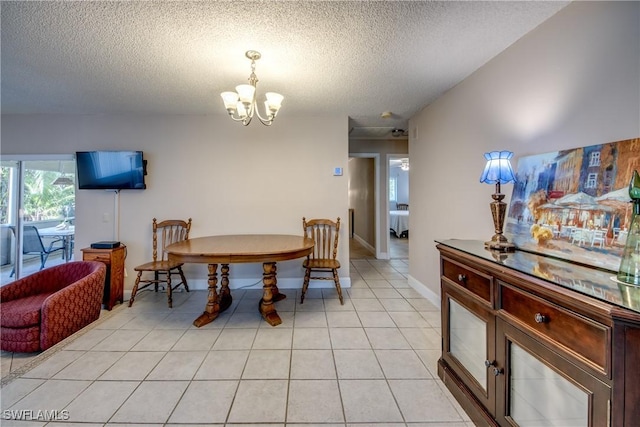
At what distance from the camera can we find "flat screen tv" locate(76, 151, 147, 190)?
3.26 metres

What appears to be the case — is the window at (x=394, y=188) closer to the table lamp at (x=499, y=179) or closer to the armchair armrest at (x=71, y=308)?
the table lamp at (x=499, y=179)

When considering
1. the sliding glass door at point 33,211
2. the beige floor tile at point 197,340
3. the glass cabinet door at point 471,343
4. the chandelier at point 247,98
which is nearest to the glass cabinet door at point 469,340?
the glass cabinet door at point 471,343

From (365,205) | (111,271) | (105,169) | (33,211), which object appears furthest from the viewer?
(365,205)

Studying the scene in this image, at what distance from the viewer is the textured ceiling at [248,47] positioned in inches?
62.0

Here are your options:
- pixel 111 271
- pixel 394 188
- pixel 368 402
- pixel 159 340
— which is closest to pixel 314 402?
pixel 368 402

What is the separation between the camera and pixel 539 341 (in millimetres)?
1025

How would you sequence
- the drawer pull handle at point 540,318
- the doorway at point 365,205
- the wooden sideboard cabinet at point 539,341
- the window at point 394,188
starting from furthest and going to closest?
the window at point 394,188, the doorway at point 365,205, the drawer pull handle at point 540,318, the wooden sideboard cabinet at point 539,341

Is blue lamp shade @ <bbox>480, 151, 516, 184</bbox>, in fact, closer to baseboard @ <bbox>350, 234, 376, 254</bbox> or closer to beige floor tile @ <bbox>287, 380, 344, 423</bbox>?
beige floor tile @ <bbox>287, 380, 344, 423</bbox>

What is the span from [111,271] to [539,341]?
374 cm

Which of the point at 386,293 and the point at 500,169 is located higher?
the point at 500,169

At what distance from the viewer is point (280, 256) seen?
2301 mm

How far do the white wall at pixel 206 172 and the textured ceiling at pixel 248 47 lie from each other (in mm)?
478

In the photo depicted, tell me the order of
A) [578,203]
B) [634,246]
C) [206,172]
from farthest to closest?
[206,172], [578,203], [634,246]

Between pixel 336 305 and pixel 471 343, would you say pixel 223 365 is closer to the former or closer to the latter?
pixel 336 305
